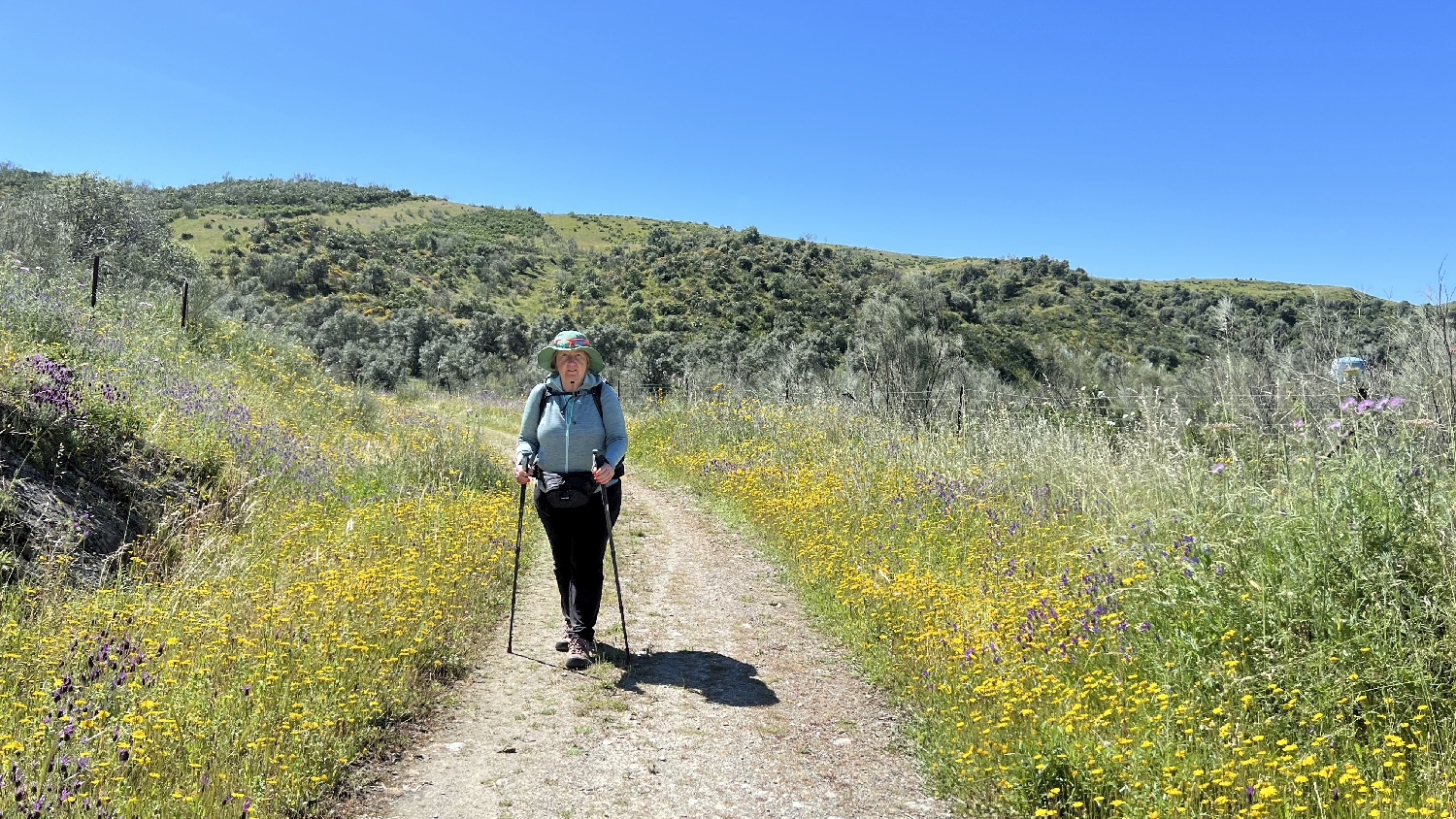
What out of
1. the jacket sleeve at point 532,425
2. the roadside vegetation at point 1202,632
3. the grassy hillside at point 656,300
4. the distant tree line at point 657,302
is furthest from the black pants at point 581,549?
the grassy hillside at point 656,300

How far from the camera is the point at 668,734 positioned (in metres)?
4.44

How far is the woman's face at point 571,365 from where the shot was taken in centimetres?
557

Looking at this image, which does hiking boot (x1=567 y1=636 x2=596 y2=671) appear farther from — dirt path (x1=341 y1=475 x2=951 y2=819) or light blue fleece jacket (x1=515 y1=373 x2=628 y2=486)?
light blue fleece jacket (x1=515 y1=373 x2=628 y2=486)

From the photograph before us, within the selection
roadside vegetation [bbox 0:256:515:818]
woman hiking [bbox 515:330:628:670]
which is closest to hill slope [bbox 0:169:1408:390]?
roadside vegetation [bbox 0:256:515:818]

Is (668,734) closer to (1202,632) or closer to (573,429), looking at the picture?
(573,429)

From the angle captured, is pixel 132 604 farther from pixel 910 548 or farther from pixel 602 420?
pixel 910 548

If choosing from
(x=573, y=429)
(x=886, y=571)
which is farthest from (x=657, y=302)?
(x=573, y=429)

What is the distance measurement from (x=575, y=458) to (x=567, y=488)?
241 millimetres

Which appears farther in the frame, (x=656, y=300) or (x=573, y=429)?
(x=656, y=300)

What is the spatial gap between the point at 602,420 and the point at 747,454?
8132 millimetres

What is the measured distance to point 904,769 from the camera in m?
4.12

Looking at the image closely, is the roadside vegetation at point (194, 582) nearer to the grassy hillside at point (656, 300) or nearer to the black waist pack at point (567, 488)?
the black waist pack at point (567, 488)

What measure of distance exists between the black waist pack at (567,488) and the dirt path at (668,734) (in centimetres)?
112

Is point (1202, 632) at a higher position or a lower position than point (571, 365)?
lower
